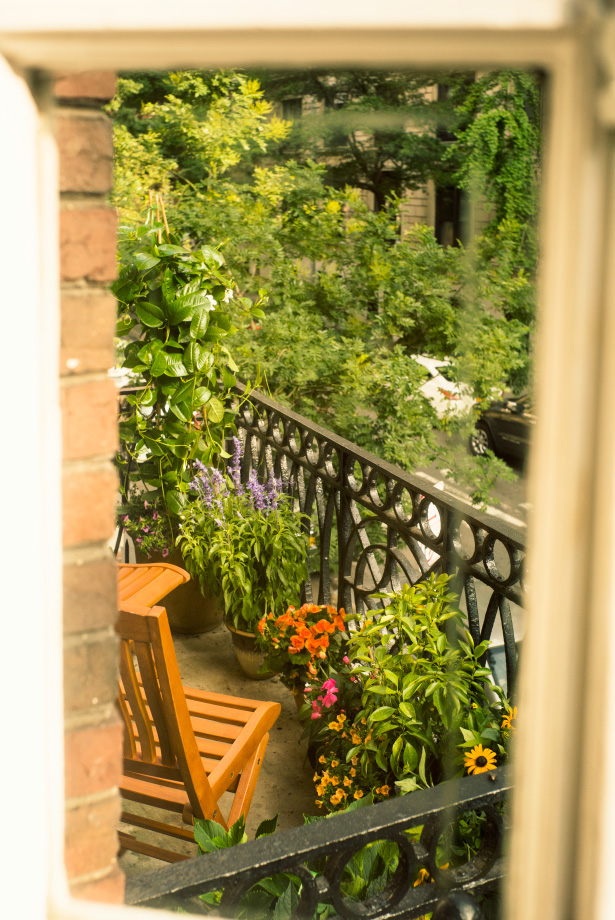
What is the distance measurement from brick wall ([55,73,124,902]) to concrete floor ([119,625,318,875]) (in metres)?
1.63

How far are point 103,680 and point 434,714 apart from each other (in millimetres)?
1217

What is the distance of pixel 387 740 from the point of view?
1819 mm

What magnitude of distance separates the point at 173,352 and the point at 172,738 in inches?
67.7

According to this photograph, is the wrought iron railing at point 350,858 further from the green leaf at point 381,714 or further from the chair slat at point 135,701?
the chair slat at point 135,701

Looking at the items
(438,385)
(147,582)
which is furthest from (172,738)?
(438,385)

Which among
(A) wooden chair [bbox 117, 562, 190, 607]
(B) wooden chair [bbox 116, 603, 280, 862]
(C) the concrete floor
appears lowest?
(C) the concrete floor

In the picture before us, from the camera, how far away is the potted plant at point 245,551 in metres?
2.92

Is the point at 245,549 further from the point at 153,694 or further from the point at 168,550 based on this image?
the point at 153,694

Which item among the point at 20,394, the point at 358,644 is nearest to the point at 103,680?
the point at 20,394

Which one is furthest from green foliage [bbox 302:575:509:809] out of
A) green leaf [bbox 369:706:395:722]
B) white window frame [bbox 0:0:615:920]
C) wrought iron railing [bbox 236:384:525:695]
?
white window frame [bbox 0:0:615:920]

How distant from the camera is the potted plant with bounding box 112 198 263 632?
115 inches

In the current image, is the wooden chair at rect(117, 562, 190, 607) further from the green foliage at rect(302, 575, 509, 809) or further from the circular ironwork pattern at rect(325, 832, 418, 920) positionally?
the circular ironwork pattern at rect(325, 832, 418, 920)

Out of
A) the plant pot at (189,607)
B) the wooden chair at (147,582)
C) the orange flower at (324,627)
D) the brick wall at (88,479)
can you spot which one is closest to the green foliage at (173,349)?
the plant pot at (189,607)

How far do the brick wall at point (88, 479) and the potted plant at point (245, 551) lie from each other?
214cm
